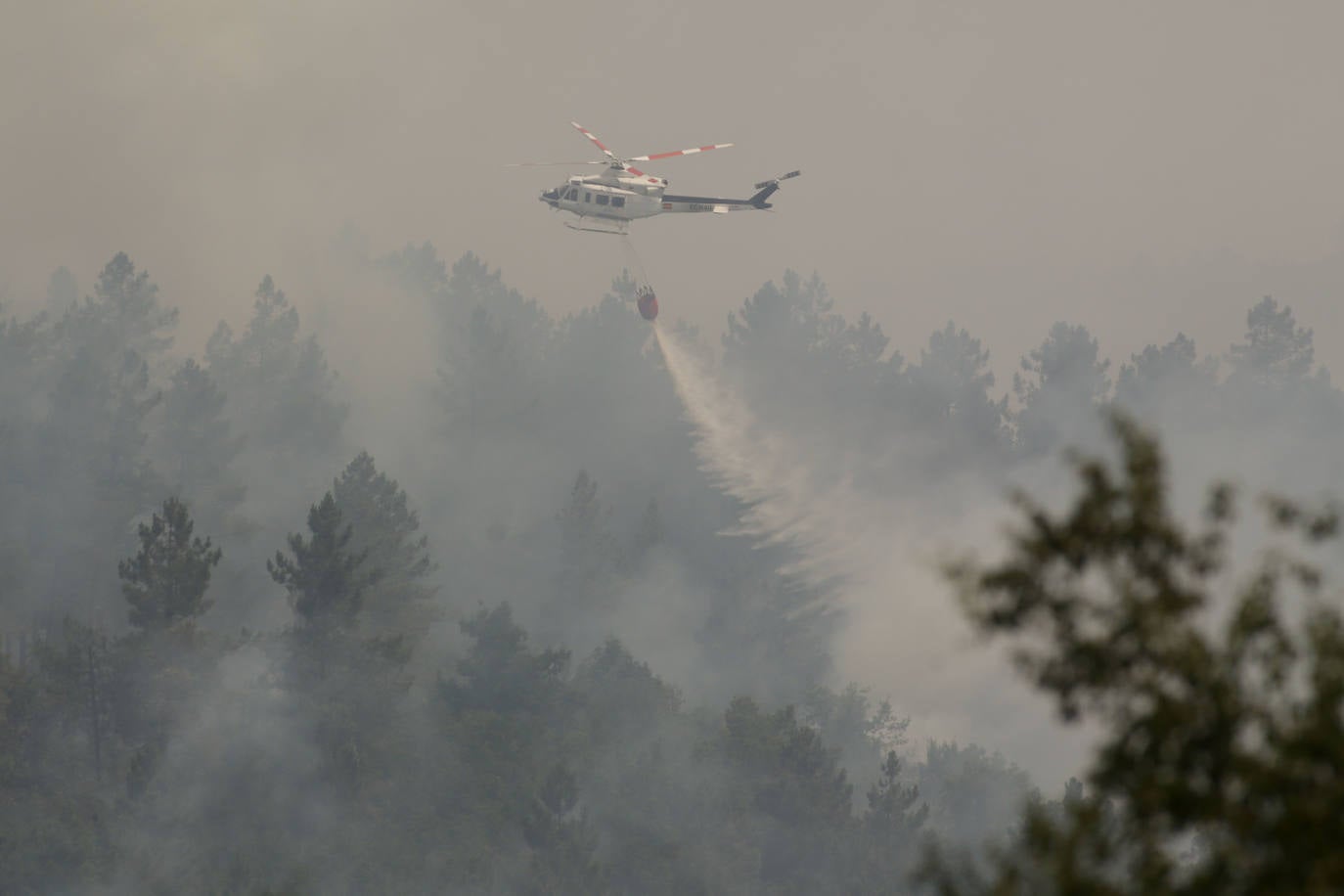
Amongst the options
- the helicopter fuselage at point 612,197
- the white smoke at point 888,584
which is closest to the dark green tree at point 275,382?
the white smoke at point 888,584

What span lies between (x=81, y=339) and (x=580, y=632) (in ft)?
177

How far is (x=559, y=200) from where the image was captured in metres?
88.1

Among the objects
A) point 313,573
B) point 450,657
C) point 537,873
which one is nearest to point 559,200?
point 313,573

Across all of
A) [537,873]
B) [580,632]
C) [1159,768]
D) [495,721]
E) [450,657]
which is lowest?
[1159,768]

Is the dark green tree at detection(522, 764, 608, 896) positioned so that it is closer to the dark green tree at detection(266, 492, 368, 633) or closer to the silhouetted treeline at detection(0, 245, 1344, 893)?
the silhouetted treeline at detection(0, 245, 1344, 893)

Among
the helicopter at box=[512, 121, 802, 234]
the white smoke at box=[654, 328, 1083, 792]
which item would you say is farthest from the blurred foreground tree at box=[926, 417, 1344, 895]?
the white smoke at box=[654, 328, 1083, 792]

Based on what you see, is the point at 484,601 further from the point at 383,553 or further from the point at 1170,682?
the point at 1170,682

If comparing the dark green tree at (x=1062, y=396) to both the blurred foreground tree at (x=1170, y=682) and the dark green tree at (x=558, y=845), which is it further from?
the blurred foreground tree at (x=1170, y=682)

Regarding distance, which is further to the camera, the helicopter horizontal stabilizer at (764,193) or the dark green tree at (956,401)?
the dark green tree at (956,401)

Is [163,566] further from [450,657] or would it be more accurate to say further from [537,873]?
[450,657]

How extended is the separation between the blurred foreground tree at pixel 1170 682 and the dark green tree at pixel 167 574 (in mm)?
81392

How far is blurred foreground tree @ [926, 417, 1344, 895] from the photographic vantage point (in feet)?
55.2

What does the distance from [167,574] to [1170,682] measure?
83480 mm

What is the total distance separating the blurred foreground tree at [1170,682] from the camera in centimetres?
1681
